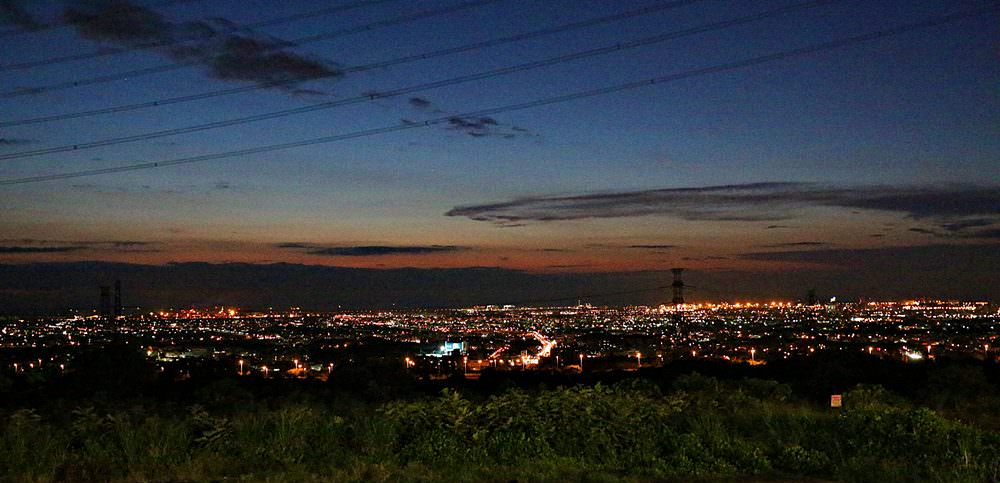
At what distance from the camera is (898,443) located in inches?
529

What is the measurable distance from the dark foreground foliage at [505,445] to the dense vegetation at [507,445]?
26mm

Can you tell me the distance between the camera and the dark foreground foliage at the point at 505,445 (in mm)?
11875

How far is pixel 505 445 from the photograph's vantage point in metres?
13.1

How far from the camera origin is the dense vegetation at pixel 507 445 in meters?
11.9

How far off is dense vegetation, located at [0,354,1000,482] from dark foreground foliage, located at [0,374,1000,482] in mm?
26

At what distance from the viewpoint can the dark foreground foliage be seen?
468 inches

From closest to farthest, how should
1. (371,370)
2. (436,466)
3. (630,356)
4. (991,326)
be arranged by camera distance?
(436,466) → (371,370) → (630,356) → (991,326)

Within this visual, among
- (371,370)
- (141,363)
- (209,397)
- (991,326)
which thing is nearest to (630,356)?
(371,370)

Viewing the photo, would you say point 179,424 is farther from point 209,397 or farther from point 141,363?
point 141,363

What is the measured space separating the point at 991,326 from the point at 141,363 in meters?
142

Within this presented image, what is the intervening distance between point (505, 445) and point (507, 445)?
3 centimetres

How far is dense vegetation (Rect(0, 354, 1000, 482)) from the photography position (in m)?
11.9

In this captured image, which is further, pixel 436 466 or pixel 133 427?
pixel 133 427

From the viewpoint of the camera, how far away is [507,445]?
1309 centimetres
